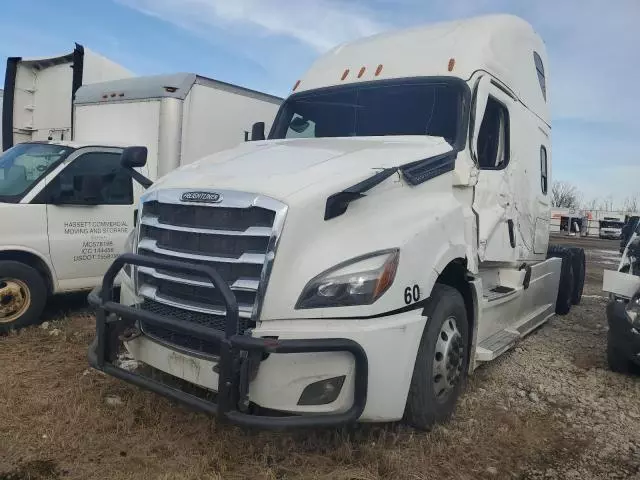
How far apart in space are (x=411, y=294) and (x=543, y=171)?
455 cm

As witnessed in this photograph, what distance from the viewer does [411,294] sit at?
341 centimetres

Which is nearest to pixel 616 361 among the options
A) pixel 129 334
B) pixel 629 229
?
pixel 129 334

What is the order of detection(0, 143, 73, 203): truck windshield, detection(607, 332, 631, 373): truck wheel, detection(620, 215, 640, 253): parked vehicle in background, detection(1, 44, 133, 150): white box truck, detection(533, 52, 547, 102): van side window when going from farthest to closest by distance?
detection(1, 44, 133, 150): white box truck
detection(620, 215, 640, 253): parked vehicle in background
detection(533, 52, 547, 102): van side window
detection(0, 143, 73, 203): truck windshield
detection(607, 332, 631, 373): truck wheel

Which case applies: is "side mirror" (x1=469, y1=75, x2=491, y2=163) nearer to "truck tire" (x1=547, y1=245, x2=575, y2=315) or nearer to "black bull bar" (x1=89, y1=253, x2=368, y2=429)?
"black bull bar" (x1=89, y1=253, x2=368, y2=429)

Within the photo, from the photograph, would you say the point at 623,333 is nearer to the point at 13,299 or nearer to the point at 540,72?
the point at 540,72

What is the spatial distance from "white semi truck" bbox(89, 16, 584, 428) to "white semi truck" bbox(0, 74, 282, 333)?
2208mm

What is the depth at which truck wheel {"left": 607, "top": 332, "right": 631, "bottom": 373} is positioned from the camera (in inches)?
212

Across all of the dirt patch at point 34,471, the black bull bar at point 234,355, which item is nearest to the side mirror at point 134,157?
the black bull bar at point 234,355

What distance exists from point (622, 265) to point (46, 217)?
5866 millimetres

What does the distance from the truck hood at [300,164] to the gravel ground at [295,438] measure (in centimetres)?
160

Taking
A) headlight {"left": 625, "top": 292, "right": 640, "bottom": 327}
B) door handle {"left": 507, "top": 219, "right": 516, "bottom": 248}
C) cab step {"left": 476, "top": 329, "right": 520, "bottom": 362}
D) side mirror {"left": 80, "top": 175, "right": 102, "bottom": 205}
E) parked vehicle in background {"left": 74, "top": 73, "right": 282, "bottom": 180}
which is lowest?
cab step {"left": 476, "top": 329, "right": 520, "bottom": 362}

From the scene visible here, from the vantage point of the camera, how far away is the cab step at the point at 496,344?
15.0 ft

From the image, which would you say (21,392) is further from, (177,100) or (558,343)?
(558,343)

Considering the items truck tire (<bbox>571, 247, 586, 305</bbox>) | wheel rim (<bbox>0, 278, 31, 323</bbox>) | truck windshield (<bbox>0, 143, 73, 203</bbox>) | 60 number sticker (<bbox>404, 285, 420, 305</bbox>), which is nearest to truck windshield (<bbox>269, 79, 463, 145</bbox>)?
60 number sticker (<bbox>404, 285, 420, 305</bbox>)
